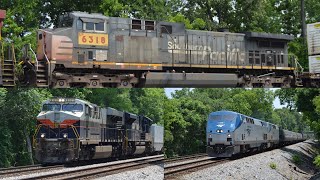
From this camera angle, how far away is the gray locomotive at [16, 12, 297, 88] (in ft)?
42.5

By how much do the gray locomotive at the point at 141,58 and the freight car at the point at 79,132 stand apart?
2.60 meters

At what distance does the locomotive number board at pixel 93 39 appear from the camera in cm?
1369

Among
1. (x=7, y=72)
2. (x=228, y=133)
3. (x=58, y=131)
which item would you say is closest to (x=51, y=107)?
(x=58, y=131)

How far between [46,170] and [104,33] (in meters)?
4.97

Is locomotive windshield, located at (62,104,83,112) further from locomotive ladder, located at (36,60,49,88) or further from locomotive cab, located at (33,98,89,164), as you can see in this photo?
locomotive ladder, located at (36,60,49,88)

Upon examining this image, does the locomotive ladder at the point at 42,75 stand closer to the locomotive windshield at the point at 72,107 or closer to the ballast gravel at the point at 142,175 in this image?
the ballast gravel at the point at 142,175

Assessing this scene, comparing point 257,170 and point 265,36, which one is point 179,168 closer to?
point 257,170

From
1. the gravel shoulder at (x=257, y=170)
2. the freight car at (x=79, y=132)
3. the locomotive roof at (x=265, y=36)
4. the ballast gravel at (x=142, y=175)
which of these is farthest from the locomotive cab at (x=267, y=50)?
the ballast gravel at (x=142, y=175)

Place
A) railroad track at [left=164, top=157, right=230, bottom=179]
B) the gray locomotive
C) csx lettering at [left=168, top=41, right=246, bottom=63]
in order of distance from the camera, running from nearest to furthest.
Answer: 1. railroad track at [left=164, top=157, right=230, bottom=179]
2. the gray locomotive
3. csx lettering at [left=168, top=41, right=246, bottom=63]

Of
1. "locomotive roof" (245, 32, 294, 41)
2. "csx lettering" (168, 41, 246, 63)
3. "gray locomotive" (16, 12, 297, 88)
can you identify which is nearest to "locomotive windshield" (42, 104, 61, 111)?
"gray locomotive" (16, 12, 297, 88)

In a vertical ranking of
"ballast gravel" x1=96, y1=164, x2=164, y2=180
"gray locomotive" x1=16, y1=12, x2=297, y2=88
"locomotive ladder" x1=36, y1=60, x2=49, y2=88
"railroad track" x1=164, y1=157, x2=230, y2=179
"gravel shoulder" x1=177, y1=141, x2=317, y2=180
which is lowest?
"gravel shoulder" x1=177, y1=141, x2=317, y2=180

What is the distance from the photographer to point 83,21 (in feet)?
45.1

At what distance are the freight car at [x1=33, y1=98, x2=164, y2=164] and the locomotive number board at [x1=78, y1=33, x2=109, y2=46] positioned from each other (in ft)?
8.59

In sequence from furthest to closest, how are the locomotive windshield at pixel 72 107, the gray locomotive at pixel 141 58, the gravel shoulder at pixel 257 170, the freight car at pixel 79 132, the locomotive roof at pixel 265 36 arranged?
1. the locomotive roof at pixel 265 36
2. the locomotive windshield at pixel 72 107
3. the freight car at pixel 79 132
4. the gravel shoulder at pixel 257 170
5. the gray locomotive at pixel 141 58
